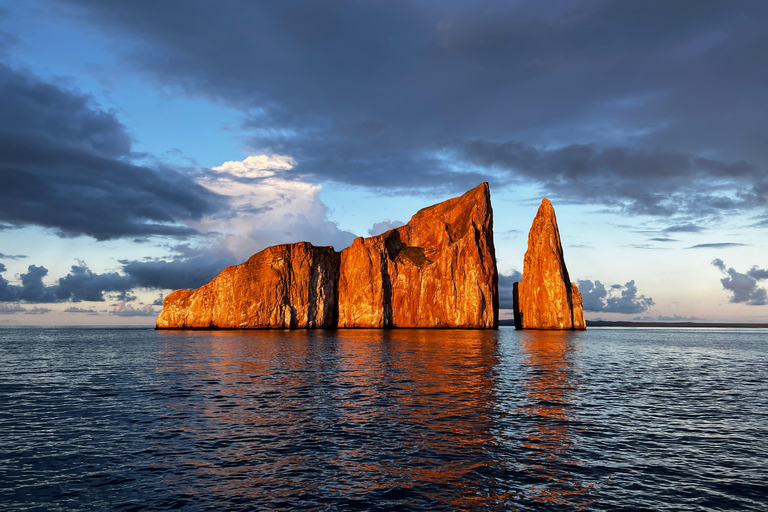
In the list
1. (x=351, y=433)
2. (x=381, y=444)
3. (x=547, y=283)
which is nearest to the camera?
(x=381, y=444)

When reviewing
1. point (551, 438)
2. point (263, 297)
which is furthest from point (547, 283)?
point (551, 438)

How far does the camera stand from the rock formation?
486 ft

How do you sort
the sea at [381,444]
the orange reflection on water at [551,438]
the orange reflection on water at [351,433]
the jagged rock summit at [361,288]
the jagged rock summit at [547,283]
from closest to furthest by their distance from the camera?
the sea at [381,444], the orange reflection on water at [551,438], the orange reflection on water at [351,433], the jagged rock summit at [547,283], the jagged rock summit at [361,288]

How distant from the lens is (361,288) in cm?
15475

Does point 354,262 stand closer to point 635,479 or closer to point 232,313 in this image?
point 232,313

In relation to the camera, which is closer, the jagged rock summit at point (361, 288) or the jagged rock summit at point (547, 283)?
the jagged rock summit at point (547, 283)

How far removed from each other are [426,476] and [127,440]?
11.1 meters

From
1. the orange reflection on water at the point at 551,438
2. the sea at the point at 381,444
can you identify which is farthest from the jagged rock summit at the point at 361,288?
the sea at the point at 381,444

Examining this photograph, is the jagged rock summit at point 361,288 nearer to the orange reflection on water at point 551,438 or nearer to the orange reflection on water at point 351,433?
the orange reflection on water at point 551,438

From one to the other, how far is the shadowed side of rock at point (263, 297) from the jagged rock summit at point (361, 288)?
311mm

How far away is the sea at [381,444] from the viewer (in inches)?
457

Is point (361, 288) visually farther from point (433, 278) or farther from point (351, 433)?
point (351, 433)

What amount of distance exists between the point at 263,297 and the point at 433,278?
5422cm

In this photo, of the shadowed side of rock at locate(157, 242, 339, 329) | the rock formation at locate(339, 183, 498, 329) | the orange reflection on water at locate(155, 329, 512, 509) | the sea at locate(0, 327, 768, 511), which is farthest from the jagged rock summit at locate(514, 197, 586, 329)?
the orange reflection on water at locate(155, 329, 512, 509)
